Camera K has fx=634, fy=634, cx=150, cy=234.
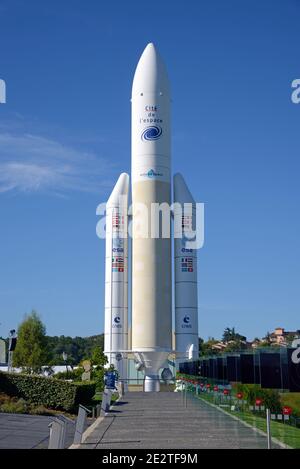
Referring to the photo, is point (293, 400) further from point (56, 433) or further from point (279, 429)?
point (56, 433)

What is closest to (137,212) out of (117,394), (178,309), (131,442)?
(178,309)

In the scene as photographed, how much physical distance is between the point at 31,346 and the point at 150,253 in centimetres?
3146

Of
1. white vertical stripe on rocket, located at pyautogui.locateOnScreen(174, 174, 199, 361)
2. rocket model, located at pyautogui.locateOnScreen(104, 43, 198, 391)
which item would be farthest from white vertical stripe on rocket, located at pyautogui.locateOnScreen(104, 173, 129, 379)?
white vertical stripe on rocket, located at pyautogui.locateOnScreen(174, 174, 199, 361)

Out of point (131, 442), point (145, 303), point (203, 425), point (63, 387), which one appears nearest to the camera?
point (131, 442)

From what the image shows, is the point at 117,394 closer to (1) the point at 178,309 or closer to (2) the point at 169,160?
(1) the point at 178,309

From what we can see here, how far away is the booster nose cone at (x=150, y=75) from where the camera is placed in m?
51.3

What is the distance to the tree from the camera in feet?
241

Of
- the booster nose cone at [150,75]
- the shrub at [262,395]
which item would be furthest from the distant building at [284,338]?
the booster nose cone at [150,75]

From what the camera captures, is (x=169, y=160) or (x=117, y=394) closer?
(x=117, y=394)

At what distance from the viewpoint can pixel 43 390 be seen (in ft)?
94.4

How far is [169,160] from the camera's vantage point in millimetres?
52031

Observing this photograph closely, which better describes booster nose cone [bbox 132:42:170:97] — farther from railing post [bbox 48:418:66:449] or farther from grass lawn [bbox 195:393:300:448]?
railing post [bbox 48:418:66:449]

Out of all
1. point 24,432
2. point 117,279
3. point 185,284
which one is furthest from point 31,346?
point 24,432

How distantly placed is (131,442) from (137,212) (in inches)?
1398
